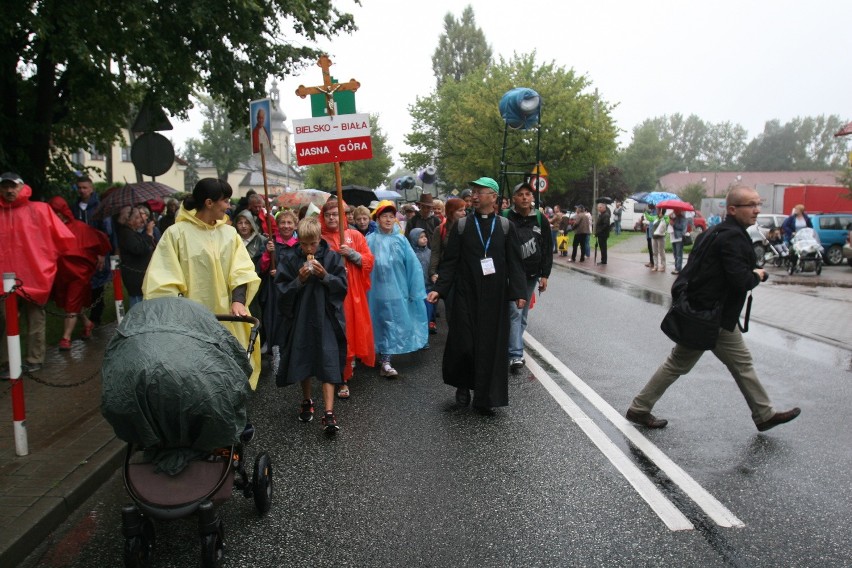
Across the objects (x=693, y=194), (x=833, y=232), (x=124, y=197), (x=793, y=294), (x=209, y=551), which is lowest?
(x=793, y=294)

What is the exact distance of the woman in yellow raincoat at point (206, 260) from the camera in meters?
4.42

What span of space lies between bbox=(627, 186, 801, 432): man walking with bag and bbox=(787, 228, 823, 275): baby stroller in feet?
52.9

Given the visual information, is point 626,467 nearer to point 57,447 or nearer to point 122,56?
point 57,447

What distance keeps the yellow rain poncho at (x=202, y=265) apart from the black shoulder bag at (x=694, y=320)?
3025 millimetres

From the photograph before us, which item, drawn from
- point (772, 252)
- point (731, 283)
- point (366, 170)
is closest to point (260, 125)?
point (731, 283)

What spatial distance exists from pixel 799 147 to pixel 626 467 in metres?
138

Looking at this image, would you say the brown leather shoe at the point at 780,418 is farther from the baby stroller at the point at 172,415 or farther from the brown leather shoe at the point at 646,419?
the baby stroller at the point at 172,415

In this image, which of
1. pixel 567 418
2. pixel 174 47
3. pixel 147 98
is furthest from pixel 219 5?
pixel 567 418

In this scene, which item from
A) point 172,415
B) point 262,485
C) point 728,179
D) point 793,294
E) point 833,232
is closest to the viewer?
point 172,415

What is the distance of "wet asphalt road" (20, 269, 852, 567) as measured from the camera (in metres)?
3.52

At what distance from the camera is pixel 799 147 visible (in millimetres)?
124812

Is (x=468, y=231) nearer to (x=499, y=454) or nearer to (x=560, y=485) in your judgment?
(x=499, y=454)

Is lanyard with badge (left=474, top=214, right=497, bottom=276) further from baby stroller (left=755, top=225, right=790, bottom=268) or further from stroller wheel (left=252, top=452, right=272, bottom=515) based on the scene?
baby stroller (left=755, top=225, right=790, bottom=268)

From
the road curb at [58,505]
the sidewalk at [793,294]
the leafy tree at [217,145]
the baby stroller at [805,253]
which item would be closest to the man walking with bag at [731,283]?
the road curb at [58,505]
